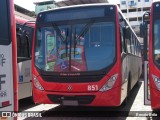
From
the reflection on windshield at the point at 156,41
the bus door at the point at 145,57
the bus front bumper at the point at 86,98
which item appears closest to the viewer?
the reflection on windshield at the point at 156,41

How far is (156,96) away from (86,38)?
2.41m

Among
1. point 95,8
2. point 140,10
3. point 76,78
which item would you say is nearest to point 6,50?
point 76,78

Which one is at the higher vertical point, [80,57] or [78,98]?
[80,57]

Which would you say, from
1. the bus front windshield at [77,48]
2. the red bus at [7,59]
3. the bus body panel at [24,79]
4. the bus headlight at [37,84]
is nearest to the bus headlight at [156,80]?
the bus front windshield at [77,48]

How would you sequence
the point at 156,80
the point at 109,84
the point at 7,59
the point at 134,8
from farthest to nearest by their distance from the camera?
the point at 134,8, the point at 109,84, the point at 156,80, the point at 7,59

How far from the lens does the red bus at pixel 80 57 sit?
799 cm

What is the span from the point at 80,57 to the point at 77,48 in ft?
0.87

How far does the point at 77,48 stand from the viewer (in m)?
8.27

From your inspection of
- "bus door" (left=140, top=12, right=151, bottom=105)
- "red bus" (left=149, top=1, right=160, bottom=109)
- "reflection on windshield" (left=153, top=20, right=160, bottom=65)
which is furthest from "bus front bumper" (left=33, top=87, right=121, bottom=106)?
"reflection on windshield" (left=153, top=20, right=160, bottom=65)

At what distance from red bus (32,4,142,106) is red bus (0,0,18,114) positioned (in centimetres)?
312

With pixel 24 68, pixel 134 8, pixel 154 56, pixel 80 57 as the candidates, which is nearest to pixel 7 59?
pixel 80 57

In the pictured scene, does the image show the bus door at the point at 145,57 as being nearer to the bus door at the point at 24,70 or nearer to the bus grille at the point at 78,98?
the bus grille at the point at 78,98

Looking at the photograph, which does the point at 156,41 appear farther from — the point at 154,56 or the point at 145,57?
the point at 145,57

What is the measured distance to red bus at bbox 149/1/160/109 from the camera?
23.5 ft
